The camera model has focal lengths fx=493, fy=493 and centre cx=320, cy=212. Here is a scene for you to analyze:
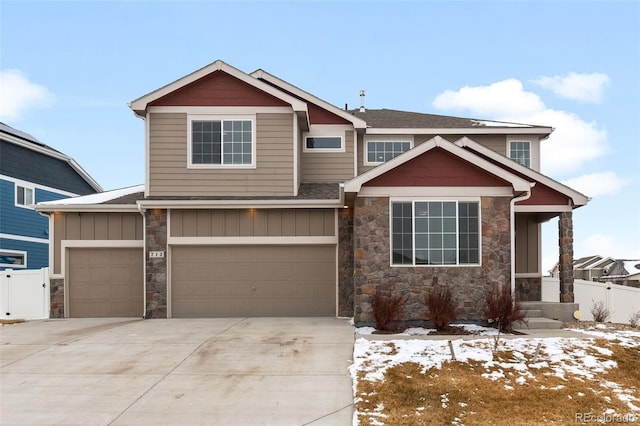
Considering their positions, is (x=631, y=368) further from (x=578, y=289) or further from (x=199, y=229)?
(x=199, y=229)

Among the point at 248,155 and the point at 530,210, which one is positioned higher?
the point at 248,155

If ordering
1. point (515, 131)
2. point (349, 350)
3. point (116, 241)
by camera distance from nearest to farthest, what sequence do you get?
1. point (349, 350)
2. point (116, 241)
3. point (515, 131)

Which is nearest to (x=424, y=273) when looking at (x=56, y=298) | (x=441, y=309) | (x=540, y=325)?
(x=441, y=309)

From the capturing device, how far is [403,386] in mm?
6961

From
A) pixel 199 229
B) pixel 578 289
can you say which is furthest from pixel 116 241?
pixel 578 289

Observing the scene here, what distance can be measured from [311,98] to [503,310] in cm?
876

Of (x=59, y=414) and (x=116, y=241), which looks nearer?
(x=59, y=414)

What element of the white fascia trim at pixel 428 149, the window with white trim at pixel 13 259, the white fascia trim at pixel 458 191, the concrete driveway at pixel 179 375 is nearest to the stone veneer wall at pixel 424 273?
the white fascia trim at pixel 458 191

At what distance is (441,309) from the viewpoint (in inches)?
410

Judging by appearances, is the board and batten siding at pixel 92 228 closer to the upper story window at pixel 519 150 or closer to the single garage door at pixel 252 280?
the single garage door at pixel 252 280

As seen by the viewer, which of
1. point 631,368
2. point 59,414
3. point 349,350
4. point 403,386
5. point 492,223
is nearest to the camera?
point 59,414

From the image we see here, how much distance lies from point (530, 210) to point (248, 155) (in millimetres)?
7632

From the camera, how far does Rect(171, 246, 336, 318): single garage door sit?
43.2 ft

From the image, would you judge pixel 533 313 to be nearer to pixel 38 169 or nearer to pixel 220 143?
pixel 220 143
